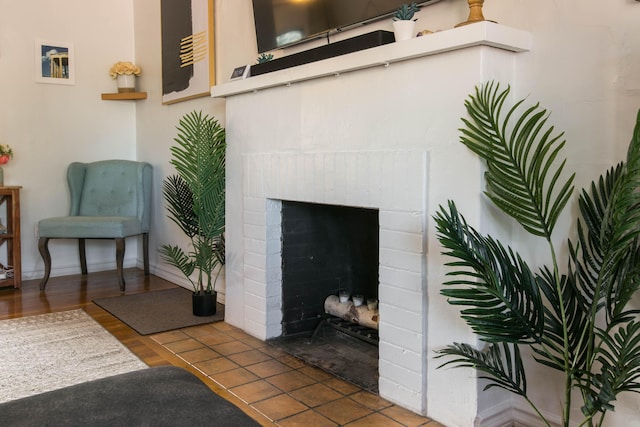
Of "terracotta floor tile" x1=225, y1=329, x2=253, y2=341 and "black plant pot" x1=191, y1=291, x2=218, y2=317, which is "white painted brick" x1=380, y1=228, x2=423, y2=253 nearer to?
"terracotta floor tile" x1=225, y1=329, x2=253, y2=341

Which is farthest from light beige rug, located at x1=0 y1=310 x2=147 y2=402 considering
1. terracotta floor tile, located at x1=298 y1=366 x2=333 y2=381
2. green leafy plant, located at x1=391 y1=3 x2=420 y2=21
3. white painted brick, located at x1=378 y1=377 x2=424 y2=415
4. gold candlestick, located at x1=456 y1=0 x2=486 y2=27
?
gold candlestick, located at x1=456 y1=0 x2=486 y2=27

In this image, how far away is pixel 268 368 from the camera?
8.18 ft

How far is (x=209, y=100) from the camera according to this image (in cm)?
377

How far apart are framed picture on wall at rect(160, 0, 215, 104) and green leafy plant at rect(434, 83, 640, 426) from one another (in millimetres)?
2395

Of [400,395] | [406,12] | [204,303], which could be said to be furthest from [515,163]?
[204,303]

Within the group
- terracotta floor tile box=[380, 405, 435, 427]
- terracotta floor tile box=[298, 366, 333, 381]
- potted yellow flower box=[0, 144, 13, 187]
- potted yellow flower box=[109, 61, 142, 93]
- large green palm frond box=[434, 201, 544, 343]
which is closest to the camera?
large green palm frond box=[434, 201, 544, 343]

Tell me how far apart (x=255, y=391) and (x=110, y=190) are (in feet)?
9.22

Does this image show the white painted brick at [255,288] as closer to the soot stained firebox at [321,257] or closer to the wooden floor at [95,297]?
the soot stained firebox at [321,257]

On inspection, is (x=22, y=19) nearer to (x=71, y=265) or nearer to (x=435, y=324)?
(x=71, y=265)

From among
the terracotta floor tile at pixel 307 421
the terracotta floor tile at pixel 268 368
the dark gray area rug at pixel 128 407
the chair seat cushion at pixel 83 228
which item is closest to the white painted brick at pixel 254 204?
the terracotta floor tile at pixel 268 368

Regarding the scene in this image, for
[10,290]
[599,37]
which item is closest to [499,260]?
[599,37]

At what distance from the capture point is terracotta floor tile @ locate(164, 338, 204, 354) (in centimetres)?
274

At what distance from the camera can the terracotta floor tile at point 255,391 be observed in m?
2.19

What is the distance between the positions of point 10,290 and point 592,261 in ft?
12.6
